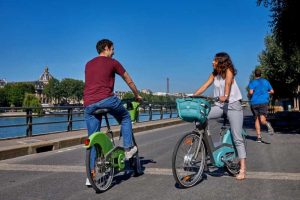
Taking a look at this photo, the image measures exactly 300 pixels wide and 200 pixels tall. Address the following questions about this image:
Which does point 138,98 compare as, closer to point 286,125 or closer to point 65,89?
point 286,125

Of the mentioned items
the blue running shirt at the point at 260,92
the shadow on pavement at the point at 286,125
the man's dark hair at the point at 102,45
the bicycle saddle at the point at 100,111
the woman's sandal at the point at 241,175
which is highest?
the man's dark hair at the point at 102,45

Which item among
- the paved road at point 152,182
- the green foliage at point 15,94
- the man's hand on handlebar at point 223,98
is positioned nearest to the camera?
the paved road at point 152,182

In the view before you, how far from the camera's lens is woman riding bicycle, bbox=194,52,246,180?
5.55 meters

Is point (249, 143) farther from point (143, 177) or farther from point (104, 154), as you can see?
point (104, 154)

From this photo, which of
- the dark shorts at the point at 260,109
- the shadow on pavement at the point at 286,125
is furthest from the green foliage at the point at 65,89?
the dark shorts at the point at 260,109

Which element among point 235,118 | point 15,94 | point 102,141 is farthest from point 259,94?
point 15,94

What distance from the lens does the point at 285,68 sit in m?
38.1

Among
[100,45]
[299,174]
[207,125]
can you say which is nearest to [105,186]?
[207,125]

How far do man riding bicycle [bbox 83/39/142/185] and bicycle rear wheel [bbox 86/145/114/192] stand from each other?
206mm

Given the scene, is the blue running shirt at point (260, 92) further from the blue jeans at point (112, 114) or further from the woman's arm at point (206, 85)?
the blue jeans at point (112, 114)

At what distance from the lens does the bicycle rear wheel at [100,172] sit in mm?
4898

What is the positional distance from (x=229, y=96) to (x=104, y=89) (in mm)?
1687

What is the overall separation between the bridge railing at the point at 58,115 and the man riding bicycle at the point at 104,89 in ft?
9.02

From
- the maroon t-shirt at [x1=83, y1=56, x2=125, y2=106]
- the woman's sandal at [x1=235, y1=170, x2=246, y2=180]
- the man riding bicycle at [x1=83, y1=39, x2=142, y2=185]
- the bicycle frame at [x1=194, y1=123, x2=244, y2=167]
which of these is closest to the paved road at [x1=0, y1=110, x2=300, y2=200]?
the woman's sandal at [x1=235, y1=170, x2=246, y2=180]
